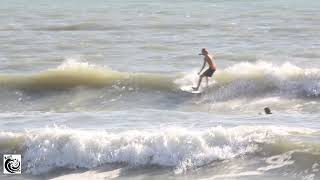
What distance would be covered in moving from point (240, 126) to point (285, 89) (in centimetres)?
582

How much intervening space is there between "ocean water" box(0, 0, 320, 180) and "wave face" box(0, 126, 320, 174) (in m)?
0.02

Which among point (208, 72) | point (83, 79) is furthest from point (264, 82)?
point (83, 79)

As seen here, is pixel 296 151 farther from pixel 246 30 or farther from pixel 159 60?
pixel 246 30

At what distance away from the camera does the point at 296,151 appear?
1289 centimetres

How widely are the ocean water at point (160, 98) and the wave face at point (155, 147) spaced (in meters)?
0.02

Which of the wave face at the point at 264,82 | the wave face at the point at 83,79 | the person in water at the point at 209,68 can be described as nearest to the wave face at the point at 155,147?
the wave face at the point at 264,82

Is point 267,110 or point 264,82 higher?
point 264,82

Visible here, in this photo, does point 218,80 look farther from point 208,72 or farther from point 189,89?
point 189,89

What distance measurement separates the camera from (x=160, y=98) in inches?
783

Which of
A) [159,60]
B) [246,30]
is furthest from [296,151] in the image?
[246,30]

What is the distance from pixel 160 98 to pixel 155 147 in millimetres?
6796

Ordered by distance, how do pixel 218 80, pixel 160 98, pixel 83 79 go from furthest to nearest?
1. pixel 83 79
2. pixel 218 80
3. pixel 160 98

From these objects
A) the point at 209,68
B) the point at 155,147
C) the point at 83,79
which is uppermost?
the point at 209,68

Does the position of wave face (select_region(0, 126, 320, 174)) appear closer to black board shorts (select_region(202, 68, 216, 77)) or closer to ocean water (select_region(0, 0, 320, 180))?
ocean water (select_region(0, 0, 320, 180))
